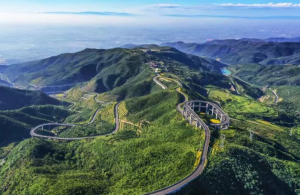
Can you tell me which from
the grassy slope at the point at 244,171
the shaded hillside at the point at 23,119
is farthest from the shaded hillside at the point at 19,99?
the grassy slope at the point at 244,171

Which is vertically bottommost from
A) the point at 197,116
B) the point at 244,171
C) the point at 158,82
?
the point at 244,171

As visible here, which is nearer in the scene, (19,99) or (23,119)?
(23,119)

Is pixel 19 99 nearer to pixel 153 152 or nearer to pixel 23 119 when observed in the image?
pixel 23 119

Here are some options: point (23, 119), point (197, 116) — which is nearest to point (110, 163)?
point (197, 116)

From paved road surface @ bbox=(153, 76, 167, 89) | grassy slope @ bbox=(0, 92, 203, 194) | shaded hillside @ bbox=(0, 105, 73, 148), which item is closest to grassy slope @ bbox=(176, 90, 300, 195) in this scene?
grassy slope @ bbox=(0, 92, 203, 194)

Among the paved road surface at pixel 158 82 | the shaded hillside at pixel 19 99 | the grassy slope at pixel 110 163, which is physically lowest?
the shaded hillside at pixel 19 99

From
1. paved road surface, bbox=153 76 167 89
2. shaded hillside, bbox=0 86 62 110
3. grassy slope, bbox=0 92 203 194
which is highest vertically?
paved road surface, bbox=153 76 167 89

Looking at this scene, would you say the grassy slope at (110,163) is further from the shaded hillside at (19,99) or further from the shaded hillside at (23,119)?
the shaded hillside at (19,99)

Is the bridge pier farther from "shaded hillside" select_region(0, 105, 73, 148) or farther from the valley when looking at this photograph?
"shaded hillside" select_region(0, 105, 73, 148)
